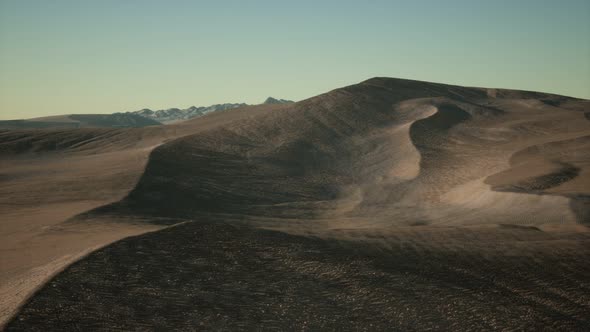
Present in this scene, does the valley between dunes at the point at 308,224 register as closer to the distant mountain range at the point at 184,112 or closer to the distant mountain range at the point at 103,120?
the distant mountain range at the point at 103,120

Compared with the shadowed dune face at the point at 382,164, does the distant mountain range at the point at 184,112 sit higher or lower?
higher

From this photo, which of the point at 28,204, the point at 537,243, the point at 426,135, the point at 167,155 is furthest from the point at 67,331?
the point at 426,135

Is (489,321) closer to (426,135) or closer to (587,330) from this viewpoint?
(587,330)

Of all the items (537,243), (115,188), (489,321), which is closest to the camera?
(489,321)

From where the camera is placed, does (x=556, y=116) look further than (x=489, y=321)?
Yes

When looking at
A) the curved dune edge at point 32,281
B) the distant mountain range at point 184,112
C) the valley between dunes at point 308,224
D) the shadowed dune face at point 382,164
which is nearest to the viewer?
the curved dune edge at point 32,281

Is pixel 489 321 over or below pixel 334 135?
below

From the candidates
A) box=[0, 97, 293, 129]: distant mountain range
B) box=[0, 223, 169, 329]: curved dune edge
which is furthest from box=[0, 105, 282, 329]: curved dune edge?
box=[0, 97, 293, 129]: distant mountain range

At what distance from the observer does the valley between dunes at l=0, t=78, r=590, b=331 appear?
10.1 metres

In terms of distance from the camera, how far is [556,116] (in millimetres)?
42375

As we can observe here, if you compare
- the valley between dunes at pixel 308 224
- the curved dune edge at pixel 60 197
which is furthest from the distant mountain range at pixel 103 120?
the valley between dunes at pixel 308 224

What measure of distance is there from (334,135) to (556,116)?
17496 mm

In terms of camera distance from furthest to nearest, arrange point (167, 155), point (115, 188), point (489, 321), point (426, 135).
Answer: point (426, 135) < point (167, 155) < point (115, 188) < point (489, 321)

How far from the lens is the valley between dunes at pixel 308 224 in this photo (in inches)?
398
